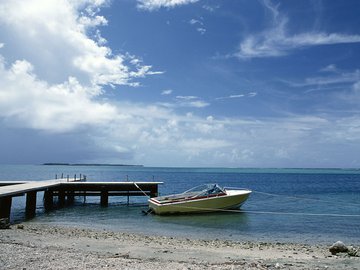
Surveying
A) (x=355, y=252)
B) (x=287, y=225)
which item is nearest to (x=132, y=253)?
(x=355, y=252)

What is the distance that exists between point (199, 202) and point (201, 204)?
0.24m

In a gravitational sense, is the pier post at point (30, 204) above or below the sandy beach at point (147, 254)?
above

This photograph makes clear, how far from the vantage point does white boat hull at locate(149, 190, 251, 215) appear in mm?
A: 27016

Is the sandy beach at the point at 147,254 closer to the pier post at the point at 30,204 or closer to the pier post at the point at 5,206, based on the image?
the pier post at the point at 5,206

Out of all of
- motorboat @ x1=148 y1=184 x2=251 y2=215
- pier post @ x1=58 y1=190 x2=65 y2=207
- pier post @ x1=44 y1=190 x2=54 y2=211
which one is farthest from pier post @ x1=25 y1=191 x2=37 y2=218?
motorboat @ x1=148 y1=184 x2=251 y2=215

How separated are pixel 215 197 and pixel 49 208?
15245 mm

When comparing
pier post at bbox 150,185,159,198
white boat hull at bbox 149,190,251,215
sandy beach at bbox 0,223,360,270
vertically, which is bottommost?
sandy beach at bbox 0,223,360,270

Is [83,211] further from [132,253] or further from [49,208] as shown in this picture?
[132,253]

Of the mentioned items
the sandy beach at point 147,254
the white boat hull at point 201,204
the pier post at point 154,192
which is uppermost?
the pier post at point 154,192

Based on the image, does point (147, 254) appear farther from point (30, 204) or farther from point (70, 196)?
point (70, 196)

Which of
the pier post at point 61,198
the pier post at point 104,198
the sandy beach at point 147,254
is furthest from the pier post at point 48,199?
the sandy beach at point 147,254

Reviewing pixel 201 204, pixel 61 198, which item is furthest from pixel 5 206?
pixel 201 204

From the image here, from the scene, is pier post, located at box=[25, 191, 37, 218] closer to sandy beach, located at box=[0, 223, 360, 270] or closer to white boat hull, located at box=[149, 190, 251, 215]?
white boat hull, located at box=[149, 190, 251, 215]

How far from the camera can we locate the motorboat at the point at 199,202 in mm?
27062
